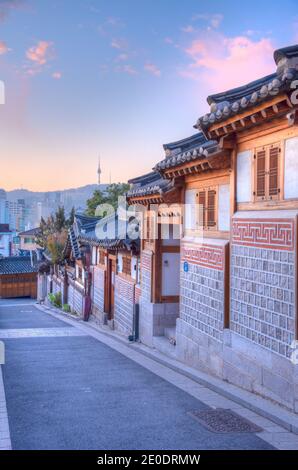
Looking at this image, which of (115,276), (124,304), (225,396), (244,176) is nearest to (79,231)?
(115,276)

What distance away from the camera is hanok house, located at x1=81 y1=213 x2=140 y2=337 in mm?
18814

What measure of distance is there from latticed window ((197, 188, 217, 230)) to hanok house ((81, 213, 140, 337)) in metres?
6.04

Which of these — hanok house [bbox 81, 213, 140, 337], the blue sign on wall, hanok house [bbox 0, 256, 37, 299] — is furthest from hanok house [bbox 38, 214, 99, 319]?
the blue sign on wall

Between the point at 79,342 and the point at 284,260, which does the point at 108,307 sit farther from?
the point at 284,260

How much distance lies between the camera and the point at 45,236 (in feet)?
163

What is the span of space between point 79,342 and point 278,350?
11.2 metres

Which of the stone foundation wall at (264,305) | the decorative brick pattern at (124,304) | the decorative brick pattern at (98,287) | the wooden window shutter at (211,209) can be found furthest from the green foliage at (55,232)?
the stone foundation wall at (264,305)

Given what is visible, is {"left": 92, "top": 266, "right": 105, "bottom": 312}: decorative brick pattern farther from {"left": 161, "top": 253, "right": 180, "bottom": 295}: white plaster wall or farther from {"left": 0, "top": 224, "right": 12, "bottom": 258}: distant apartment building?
{"left": 0, "top": 224, "right": 12, "bottom": 258}: distant apartment building

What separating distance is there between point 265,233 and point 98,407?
A: 4.20 metres

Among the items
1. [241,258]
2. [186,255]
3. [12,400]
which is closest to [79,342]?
[186,255]

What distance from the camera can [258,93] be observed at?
25.3ft

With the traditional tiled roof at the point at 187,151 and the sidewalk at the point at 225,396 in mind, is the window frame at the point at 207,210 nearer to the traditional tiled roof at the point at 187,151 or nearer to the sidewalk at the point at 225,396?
the traditional tiled roof at the point at 187,151

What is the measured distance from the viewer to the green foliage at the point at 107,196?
151 ft

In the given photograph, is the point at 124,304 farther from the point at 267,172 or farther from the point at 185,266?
the point at 267,172
